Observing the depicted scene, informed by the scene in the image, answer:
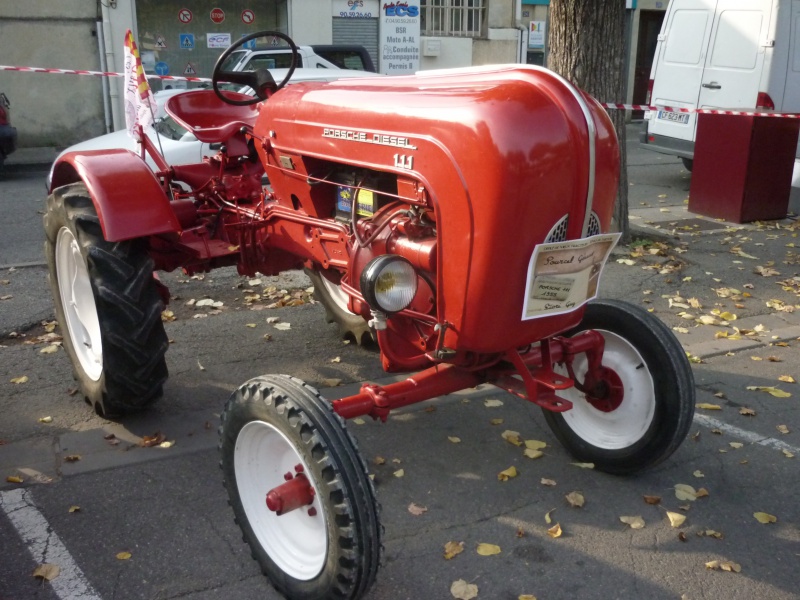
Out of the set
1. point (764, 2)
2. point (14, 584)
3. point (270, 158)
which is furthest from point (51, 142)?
point (14, 584)

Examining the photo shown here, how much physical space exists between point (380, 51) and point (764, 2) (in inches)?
347

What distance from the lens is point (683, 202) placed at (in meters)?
10.1

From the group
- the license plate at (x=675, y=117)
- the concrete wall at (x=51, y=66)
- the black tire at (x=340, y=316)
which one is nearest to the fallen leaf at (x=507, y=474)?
the black tire at (x=340, y=316)

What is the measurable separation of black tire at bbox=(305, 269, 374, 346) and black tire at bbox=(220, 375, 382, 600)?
78.4 inches

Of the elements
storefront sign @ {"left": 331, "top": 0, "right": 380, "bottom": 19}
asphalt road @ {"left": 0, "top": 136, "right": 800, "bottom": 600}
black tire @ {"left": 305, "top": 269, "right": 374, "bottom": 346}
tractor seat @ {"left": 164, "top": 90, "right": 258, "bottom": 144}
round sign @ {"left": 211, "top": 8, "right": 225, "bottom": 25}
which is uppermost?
storefront sign @ {"left": 331, "top": 0, "right": 380, "bottom": 19}

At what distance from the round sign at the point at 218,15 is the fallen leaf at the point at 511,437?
1369 cm

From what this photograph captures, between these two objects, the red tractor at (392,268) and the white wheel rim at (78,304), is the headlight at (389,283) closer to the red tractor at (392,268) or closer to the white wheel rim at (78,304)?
the red tractor at (392,268)

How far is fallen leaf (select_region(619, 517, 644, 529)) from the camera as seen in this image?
3.34m

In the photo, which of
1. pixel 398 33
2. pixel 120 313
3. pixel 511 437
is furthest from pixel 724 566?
pixel 398 33

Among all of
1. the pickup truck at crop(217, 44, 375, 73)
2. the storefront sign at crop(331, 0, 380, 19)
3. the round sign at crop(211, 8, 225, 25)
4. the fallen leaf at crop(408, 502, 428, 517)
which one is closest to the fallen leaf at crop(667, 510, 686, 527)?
the fallen leaf at crop(408, 502, 428, 517)

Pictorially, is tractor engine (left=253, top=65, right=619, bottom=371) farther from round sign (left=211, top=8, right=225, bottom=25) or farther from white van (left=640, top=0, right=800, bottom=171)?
round sign (left=211, top=8, right=225, bottom=25)

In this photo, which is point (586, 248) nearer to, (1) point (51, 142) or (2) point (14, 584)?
(2) point (14, 584)

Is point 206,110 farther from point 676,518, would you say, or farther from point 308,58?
point 308,58

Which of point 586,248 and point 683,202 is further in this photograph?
point 683,202
